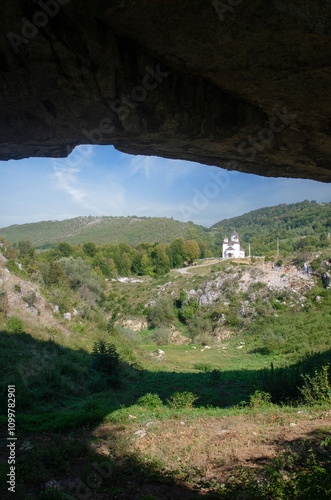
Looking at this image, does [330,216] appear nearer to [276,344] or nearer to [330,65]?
[276,344]

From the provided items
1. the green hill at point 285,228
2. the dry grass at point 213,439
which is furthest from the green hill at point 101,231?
the dry grass at point 213,439

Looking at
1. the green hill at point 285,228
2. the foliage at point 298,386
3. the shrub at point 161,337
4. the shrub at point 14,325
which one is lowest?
the shrub at point 161,337

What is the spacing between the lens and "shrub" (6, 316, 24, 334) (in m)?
12.0

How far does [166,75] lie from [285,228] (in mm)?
100850

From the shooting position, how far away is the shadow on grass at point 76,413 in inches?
153

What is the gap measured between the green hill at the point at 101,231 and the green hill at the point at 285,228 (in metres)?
16.5

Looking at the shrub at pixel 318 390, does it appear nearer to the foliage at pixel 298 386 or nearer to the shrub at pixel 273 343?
the foliage at pixel 298 386

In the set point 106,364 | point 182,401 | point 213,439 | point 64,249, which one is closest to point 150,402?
point 182,401

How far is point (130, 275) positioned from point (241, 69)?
5691 cm

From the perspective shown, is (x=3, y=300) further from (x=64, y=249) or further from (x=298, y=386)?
(x=64, y=249)

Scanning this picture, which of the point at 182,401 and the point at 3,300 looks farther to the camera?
the point at 3,300

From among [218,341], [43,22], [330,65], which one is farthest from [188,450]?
[218,341]

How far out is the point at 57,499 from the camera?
3406 millimetres

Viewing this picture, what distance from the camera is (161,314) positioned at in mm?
32719
